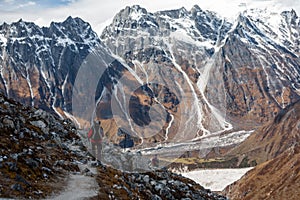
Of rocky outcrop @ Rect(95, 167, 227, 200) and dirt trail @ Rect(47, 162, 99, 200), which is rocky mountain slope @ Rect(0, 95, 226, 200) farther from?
dirt trail @ Rect(47, 162, 99, 200)

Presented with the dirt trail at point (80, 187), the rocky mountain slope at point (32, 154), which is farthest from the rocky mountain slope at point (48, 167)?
the dirt trail at point (80, 187)

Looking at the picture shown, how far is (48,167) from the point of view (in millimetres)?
41312

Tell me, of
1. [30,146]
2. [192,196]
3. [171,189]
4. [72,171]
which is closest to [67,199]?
[72,171]

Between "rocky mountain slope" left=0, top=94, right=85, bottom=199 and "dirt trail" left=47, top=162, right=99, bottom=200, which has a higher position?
"rocky mountain slope" left=0, top=94, right=85, bottom=199

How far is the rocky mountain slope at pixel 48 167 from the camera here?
3544 centimetres

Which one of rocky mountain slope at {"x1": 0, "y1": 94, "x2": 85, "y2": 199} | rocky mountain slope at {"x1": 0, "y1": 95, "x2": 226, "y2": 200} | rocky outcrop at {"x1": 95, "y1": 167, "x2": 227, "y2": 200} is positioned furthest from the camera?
rocky outcrop at {"x1": 95, "y1": 167, "x2": 227, "y2": 200}

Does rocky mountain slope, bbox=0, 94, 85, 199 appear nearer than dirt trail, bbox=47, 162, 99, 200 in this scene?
Yes

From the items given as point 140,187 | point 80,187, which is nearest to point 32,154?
point 80,187

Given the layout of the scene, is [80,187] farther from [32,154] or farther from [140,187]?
[140,187]

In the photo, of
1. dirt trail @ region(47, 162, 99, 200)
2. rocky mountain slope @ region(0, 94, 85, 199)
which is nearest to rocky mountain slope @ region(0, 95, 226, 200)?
rocky mountain slope @ region(0, 94, 85, 199)

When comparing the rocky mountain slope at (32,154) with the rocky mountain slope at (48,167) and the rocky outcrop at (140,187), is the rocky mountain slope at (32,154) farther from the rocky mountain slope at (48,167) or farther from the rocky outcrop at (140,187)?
the rocky outcrop at (140,187)

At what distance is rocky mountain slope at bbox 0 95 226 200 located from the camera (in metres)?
35.4

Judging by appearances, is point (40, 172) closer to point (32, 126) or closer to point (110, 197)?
point (110, 197)

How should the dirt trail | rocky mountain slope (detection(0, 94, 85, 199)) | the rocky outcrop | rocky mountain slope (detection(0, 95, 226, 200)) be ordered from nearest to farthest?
rocky mountain slope (detection(0, 94, 85, 199)) → rocky mountain slope (detection(0, 95, 226, 200)) → the dirt trail → the rocky outcrop
